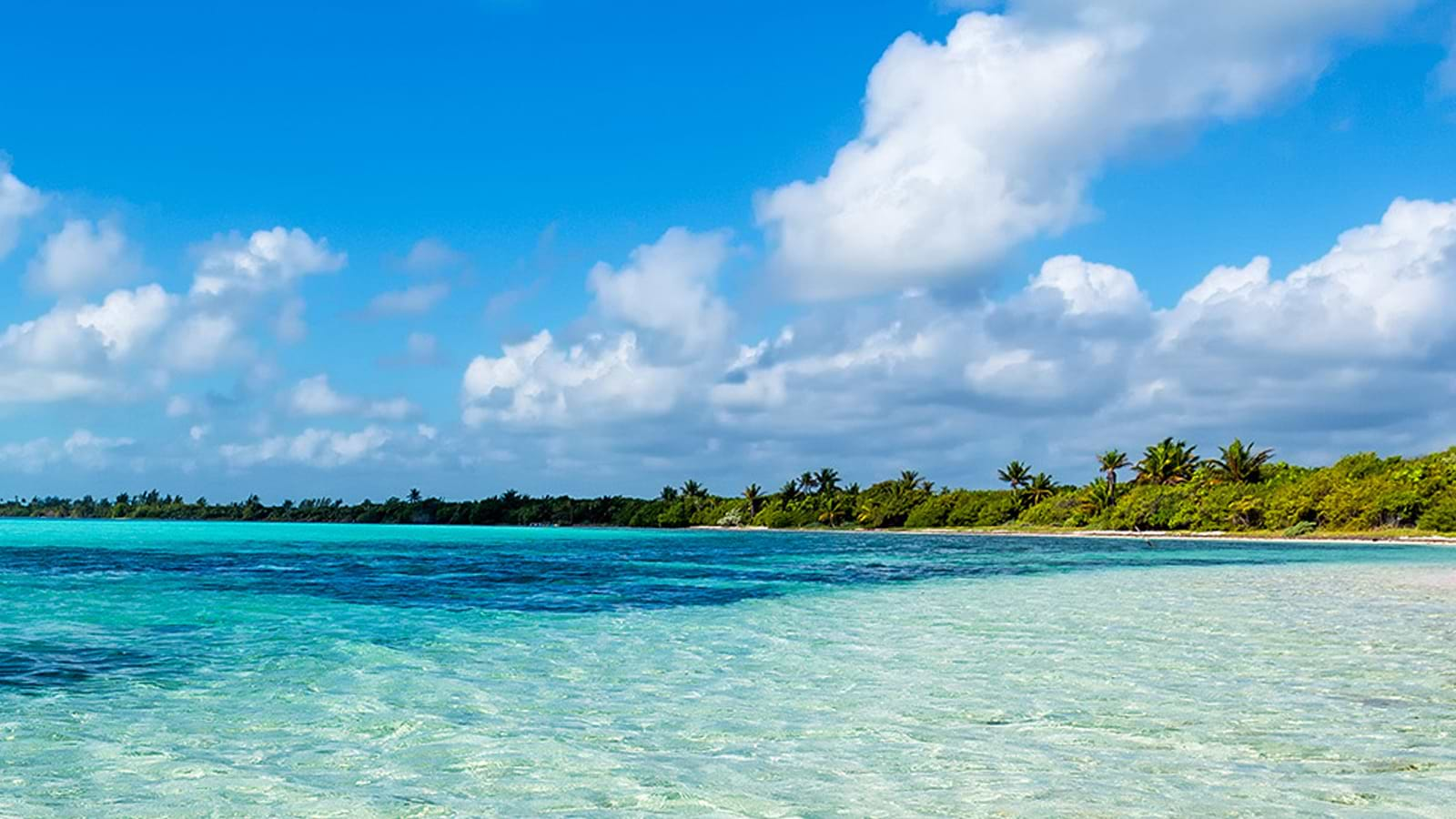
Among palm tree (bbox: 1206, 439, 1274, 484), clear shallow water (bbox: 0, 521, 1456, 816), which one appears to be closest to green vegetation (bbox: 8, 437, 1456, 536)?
palm tree (bbox: 1206, 439, 1274, 484)

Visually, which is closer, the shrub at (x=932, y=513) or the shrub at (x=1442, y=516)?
the shrub at (x=1442, y=516)

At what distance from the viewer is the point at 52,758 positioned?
28.5 feet

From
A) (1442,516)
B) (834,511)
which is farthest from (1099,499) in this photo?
(834,511)

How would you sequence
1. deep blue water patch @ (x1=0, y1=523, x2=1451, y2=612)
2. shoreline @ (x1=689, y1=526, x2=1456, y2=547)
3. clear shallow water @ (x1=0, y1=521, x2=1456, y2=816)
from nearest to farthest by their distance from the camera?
clear shallow water @ (x1=0, y1=521, x2=1456, y2=816) → deep blue water patch @ (x1=0, y1=523, x2=1451, y2=612) → shoreline @ (x1=689, y1=526, x2=1456, y2=547)

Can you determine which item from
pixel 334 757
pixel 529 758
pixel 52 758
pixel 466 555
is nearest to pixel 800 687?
pixel 529 758

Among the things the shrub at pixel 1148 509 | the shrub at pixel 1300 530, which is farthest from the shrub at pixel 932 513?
the shrub at pixel 1300 530

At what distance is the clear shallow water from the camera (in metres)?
7.64

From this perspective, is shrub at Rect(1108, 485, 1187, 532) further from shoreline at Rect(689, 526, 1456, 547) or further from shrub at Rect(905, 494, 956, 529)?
shrub at Rect(905, 494, 956, 529)

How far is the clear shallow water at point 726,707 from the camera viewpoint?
7637 mm

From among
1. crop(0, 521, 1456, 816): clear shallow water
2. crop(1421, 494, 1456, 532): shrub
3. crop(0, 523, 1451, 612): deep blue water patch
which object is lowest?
crop(0, 523, 1451, 612): deep blue water patch

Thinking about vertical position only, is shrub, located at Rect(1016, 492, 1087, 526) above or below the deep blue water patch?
above

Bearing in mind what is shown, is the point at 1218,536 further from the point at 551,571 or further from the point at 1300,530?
the point at 551,571

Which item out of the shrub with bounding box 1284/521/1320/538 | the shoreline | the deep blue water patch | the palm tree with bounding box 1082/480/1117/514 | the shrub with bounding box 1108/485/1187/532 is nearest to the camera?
the deep blue water patch

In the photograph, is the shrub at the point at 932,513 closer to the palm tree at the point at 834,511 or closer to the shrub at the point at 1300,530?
the palm tree at the point at 834,511
